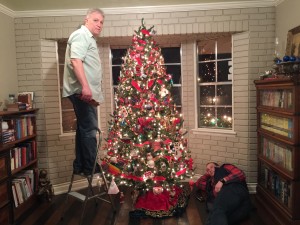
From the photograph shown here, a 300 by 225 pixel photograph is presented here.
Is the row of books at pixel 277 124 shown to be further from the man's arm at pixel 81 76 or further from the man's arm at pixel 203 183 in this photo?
the man's arm at pixel 81 76

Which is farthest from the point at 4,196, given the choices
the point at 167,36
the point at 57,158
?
the point at 167,36

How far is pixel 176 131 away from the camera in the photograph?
3.48m

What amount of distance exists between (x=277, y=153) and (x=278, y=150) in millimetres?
45

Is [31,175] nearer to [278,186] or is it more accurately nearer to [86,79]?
[86,79]

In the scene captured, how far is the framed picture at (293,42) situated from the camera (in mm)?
2980

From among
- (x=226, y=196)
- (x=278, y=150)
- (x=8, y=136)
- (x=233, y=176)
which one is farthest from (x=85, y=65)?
(x=278, y=150)

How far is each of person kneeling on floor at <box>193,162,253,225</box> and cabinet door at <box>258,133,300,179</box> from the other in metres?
0.41

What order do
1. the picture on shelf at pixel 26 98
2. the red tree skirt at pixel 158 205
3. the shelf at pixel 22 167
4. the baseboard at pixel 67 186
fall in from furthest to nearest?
1. the baseboard at pixel 67 186
2. the picture on shelf at pixel 26 98
3. the shelf at pixel 22 167
4. the red tree skirt at pixel 158 205

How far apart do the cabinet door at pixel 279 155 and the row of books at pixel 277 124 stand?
0.11m

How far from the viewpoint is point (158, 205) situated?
10.1 ft

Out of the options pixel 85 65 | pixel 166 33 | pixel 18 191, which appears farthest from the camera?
pixel 166 33

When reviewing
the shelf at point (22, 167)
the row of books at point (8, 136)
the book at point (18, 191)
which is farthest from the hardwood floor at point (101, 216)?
the row of books at point (8, 136)

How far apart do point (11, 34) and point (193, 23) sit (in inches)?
101

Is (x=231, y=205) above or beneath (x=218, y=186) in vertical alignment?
beneath
